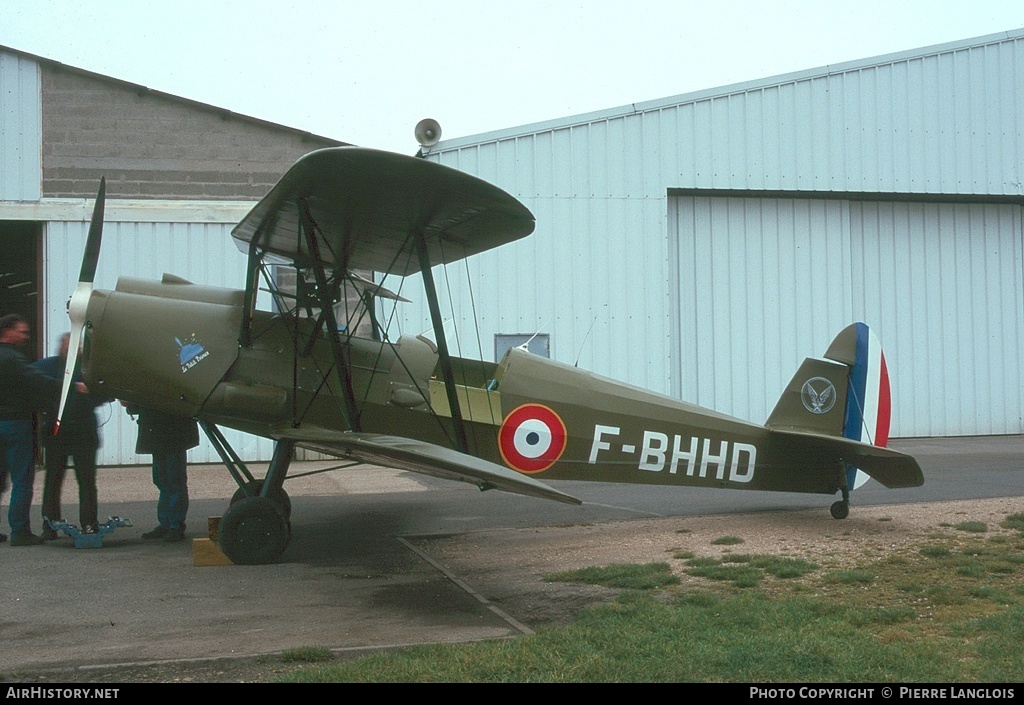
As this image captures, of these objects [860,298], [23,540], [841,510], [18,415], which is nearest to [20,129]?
[18,415]

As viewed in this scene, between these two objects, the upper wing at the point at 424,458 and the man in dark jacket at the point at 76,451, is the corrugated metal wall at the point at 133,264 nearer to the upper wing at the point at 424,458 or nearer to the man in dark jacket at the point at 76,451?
the man in dark jacket at the point at 76,451

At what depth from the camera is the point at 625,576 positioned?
19.0 feet

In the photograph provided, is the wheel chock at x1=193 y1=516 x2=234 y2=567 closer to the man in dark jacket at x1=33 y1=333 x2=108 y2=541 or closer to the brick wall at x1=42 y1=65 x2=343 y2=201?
the man in dark jacket at x1=33 y1=333 x2=108 y2=541

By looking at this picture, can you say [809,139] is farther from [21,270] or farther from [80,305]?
[21,270]

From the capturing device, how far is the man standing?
7195 millimetres

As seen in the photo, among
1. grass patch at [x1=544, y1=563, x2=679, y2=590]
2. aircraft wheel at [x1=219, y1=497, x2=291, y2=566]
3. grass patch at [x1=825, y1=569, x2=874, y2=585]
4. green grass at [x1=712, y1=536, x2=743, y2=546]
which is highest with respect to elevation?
aircraft wheel at [x1=219, y1=497, x2=291, y2=566]

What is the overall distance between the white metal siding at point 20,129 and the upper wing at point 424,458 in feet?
32.6

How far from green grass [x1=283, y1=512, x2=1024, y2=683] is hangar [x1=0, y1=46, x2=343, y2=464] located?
10.2 meters

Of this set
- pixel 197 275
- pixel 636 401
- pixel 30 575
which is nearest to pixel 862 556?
pixel 636 401

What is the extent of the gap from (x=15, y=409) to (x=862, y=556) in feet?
23.1

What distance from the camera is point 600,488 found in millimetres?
11172

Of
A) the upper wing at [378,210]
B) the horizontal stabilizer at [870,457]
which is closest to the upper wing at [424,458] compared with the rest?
the upper wing at [378,210]

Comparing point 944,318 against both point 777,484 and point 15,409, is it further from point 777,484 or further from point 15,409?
point 15,409

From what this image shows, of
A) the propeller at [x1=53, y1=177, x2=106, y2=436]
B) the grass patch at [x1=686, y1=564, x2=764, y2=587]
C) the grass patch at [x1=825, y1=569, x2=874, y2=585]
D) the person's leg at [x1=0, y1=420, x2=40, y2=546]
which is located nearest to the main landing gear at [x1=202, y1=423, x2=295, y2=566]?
the propeller at [x1=53, y1=177, x2=106, y2=436]
